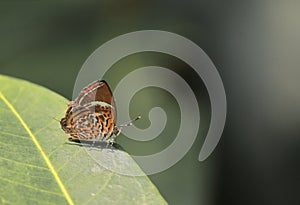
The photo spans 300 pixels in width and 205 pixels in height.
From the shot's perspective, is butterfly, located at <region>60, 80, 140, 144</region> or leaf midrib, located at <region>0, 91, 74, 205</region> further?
butterfly, located at <region>60, 80, 140, 144</region>

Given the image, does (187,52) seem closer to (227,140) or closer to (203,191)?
(227,140)

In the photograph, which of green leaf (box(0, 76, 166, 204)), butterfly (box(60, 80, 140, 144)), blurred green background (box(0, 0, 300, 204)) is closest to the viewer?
green leaf (box(0, 76, 166, 204))

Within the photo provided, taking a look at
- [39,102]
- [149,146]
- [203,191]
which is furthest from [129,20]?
[39,102]

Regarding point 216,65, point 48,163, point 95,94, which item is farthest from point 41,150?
point 216,65

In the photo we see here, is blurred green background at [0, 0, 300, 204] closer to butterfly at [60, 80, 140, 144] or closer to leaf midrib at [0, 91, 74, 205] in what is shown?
butterfly at [60, 80, 140, 144]

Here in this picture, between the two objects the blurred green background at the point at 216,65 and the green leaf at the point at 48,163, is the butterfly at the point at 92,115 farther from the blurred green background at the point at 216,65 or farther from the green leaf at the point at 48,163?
the blurred green background at the point at 216,65

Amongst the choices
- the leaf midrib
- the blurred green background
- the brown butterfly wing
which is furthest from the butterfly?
the blurred green background

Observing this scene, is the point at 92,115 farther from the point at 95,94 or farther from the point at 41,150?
the point at 41,150

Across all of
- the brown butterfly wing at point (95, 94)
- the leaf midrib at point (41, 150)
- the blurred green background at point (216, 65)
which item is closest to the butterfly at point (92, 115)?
the brown butterfly wing at point (95, 94)
